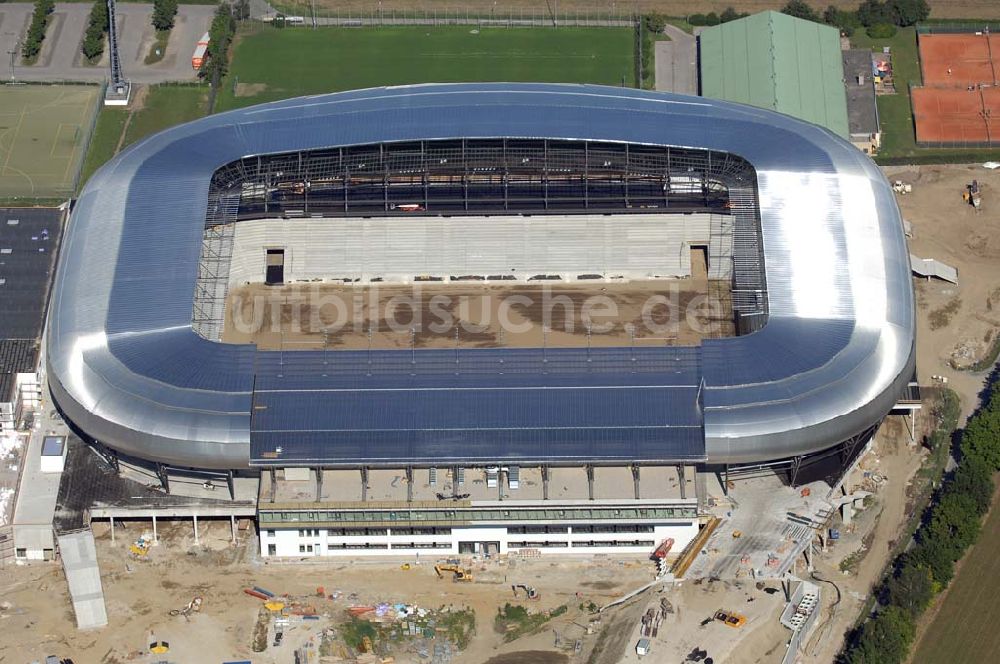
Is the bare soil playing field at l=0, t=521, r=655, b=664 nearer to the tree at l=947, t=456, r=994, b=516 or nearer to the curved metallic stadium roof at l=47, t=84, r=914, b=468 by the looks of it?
the curved metallic stadium roof at l=47, t=84, r=914, b=468

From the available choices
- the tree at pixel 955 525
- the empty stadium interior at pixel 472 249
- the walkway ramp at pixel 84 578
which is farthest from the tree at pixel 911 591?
the walkway ramp at pixel 84 578

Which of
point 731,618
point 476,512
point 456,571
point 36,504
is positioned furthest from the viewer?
point 36,504

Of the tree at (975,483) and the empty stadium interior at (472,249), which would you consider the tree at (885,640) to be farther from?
the empty stadium interior at (472,249)

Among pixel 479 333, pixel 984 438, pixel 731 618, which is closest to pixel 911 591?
pixel 731 618

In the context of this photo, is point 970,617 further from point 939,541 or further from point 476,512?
point 476,512

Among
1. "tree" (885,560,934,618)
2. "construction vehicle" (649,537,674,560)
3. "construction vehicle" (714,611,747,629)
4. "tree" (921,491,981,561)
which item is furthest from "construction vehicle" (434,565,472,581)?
"tree" (921,491,981,561)

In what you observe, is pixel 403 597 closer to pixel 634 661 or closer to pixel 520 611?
pixel 520 611

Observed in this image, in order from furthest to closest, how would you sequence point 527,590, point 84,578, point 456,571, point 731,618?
point 456,571 < point 527,590 < point 84,578 < point 731,618
